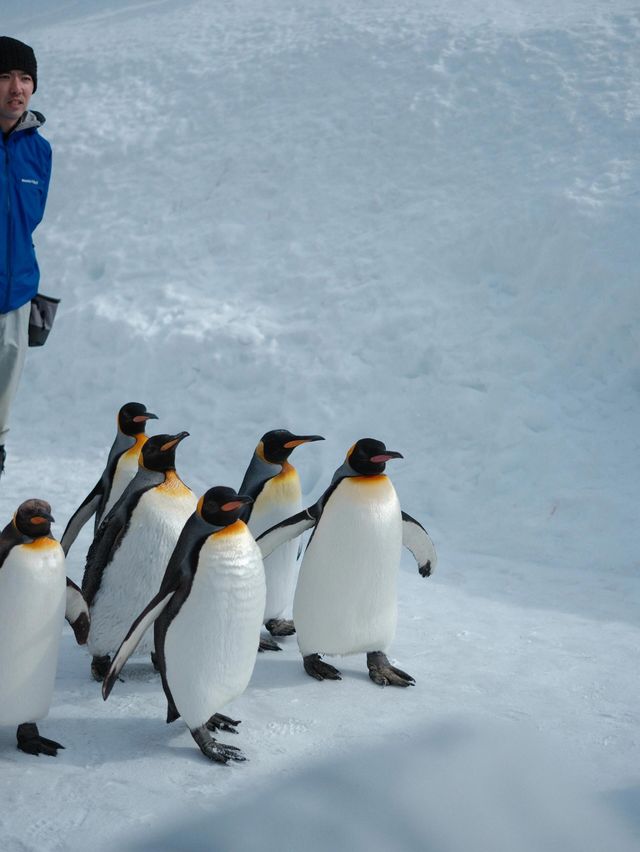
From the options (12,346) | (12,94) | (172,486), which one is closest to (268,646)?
(172,486)

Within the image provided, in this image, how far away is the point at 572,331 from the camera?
5938 mm

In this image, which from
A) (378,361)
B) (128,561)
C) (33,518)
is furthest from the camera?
(378,361)

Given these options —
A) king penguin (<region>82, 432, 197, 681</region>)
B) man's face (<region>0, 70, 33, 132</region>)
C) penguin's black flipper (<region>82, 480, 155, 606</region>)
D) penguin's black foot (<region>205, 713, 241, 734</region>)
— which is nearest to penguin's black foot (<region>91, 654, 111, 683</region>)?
king penguin (<region>82, 432, 197, 681</region>)

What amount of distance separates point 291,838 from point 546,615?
73.4 inches

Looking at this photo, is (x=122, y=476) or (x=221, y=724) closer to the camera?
(x=221, y=724)

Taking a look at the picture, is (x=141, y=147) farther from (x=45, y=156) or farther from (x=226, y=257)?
(x=45, y=156)

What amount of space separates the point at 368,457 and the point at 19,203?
136 cm

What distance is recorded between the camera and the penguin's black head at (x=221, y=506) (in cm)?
255

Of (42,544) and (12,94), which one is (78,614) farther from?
(12,94)

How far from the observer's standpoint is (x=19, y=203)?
127 inches

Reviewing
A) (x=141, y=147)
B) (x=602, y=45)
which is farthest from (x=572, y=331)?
(x=141, y=147)

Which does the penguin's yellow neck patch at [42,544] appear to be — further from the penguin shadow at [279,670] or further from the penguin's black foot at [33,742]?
the penguin shadow at [279,670]

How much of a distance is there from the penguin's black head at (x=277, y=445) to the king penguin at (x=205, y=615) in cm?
84

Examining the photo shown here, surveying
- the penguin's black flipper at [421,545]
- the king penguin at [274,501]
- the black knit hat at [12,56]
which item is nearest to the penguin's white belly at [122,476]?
the king penguin at [274,501]
